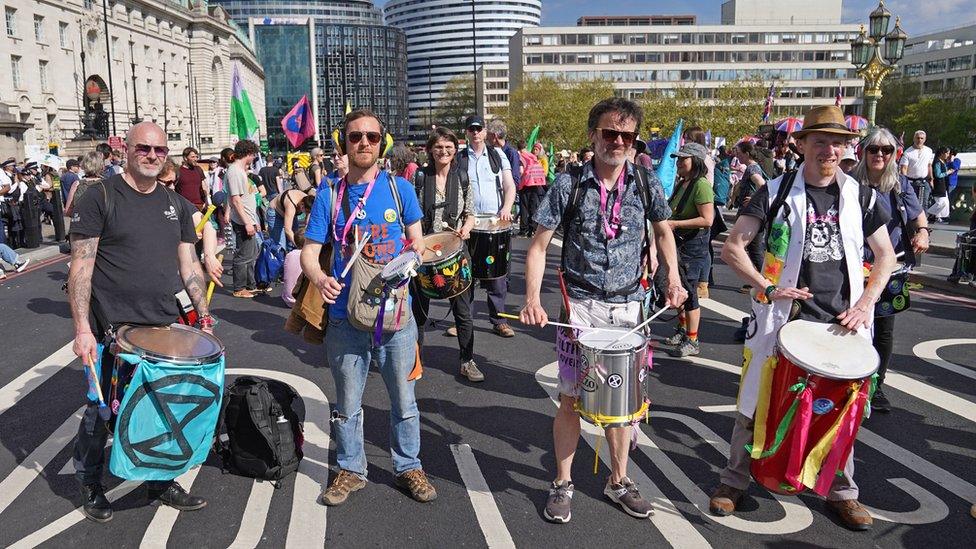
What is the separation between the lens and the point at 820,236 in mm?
3643

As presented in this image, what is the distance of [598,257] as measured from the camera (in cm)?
368

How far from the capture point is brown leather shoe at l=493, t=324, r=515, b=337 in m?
7.60

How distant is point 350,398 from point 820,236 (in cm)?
264

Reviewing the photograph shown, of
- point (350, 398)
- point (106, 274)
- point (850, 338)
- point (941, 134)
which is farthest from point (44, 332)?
point (941, 134)

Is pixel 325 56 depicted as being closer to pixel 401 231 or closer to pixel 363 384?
pixel 401 231

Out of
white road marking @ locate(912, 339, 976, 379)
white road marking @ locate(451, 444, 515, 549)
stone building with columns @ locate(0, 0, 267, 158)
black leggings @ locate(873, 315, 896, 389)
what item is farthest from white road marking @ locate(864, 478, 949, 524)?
stone building with columns @ locate(0, 0, 267, 158)

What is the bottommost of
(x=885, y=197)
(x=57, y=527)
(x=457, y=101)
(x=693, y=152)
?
(x=57, y=527)

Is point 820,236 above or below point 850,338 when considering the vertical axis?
above

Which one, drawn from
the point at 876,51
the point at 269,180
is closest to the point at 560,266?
the point at 269,180

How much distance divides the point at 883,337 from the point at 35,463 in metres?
5.95

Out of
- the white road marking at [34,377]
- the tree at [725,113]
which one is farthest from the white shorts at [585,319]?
the tree at [725,113]

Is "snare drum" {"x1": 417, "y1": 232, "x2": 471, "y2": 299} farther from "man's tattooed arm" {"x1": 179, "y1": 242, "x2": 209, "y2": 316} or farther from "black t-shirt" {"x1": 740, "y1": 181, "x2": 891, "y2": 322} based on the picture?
"black t-shirt" {"x1": 740, "y1": 181, "x2": 891, "y2": 322}

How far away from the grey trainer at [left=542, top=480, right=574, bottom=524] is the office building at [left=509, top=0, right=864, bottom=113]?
103 metres

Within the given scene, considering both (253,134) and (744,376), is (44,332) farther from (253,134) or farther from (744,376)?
(744,376)
